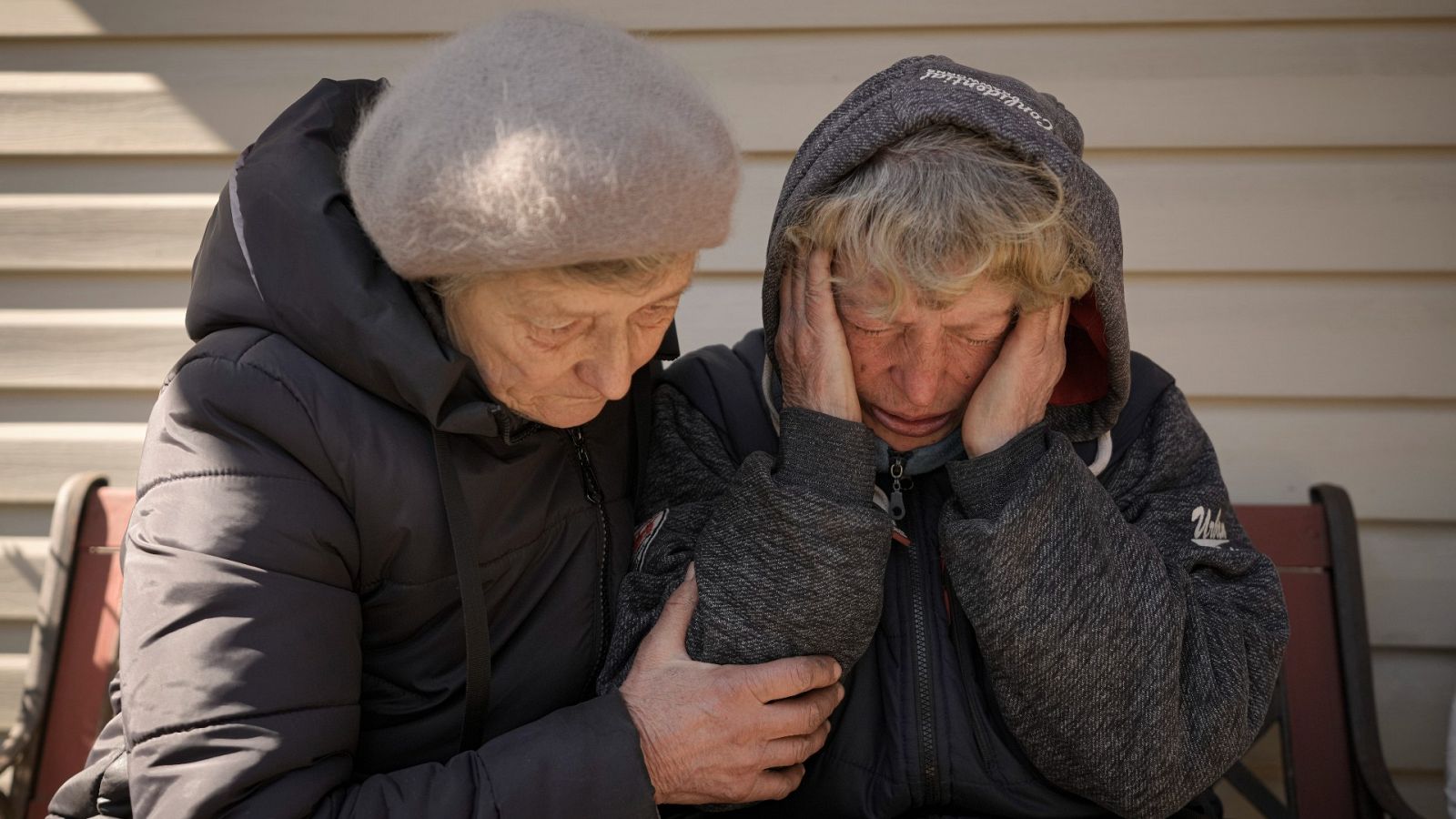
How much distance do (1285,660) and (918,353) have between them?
50.4 inches

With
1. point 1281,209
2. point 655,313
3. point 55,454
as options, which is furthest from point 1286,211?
point 55,454

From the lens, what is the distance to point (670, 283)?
64.5 inches

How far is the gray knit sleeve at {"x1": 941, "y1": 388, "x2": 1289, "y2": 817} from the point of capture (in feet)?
5.89

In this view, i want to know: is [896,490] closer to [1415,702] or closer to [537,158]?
[537,158]

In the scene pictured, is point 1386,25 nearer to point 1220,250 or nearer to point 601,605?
point 1220,250

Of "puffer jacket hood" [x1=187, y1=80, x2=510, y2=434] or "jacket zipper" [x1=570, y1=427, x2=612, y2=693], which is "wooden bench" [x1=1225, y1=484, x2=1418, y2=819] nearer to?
"jacket zipper" [x1=570, y1=427, x2=612, y2=693]

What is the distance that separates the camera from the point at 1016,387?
196cm

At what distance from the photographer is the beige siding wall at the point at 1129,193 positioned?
108 inches

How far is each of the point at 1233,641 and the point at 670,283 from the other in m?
1.08

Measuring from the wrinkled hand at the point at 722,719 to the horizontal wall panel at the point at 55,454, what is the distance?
1792 millimetres

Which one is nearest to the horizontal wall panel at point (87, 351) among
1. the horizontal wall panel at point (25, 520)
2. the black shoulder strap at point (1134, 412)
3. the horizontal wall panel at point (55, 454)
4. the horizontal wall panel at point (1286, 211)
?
the horizontal wall panel at point (55, 454)

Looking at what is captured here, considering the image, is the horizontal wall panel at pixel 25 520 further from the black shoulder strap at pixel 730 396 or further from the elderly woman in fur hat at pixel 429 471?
the black shoulder strap at pixel 730 396

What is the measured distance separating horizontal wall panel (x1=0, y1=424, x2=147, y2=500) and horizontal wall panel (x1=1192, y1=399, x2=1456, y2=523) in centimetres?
271

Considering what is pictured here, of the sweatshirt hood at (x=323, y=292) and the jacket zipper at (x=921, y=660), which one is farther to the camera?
the jacket zipper at (x=921, y=660)
